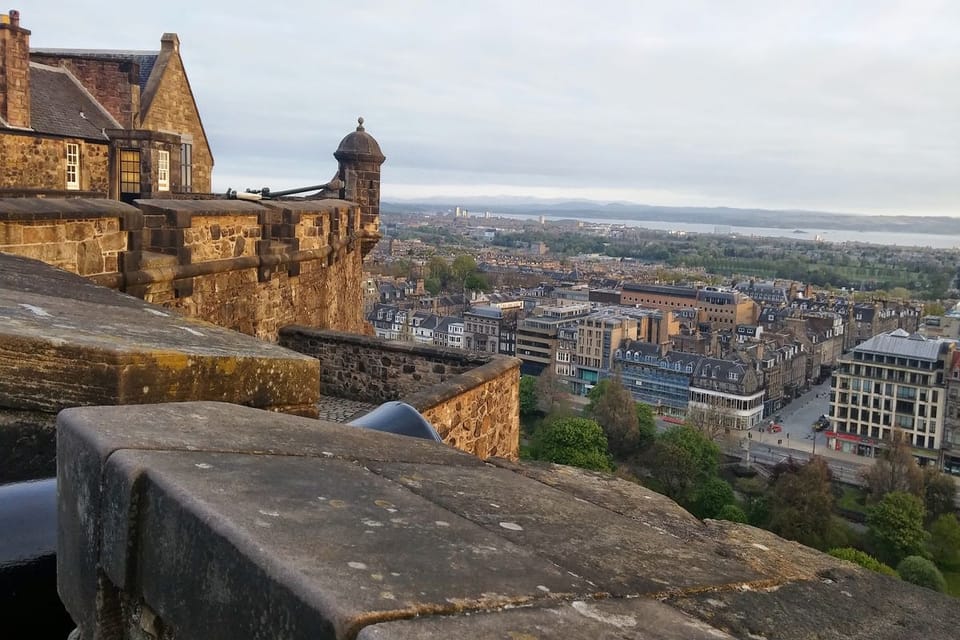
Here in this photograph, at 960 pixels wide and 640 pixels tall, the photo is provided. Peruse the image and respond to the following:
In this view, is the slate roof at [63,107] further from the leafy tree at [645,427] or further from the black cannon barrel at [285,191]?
the leafy tree at [645,427]

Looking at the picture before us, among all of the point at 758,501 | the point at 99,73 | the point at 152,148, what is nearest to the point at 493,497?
the point at 152,148

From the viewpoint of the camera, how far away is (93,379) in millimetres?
2082

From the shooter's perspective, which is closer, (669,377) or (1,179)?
(1,179)

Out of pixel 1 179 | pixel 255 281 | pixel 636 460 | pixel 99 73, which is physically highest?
pixel 99 73

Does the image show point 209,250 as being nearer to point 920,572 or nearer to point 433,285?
point 920,572

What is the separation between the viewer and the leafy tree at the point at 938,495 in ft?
152

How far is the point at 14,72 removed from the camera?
51.3 feet

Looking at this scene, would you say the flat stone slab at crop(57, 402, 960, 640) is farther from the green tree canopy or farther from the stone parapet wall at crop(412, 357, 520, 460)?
the green tree canopy

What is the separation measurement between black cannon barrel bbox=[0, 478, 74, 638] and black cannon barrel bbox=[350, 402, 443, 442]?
1.07 meters

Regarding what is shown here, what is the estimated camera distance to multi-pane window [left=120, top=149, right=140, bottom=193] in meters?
16.7

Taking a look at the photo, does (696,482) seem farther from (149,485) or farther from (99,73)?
(149,485)

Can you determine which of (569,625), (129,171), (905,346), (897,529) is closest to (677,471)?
(897,529)

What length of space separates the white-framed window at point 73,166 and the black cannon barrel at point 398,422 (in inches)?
641

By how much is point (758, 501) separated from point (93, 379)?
44617mm
